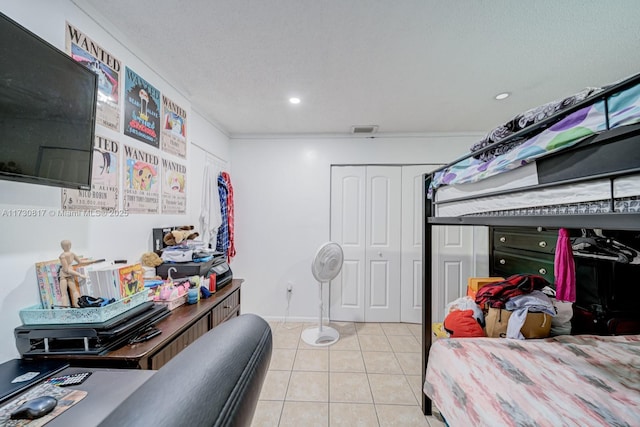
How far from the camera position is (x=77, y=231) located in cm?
122

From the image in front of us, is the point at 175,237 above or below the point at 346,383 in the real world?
above

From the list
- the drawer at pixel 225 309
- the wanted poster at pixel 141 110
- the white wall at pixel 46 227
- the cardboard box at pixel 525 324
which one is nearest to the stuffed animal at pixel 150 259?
the white wall at pixel 46 227

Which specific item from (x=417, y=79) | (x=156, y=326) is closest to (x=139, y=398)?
(x=156, y=326)

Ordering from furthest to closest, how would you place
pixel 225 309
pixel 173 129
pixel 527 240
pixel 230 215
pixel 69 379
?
→ pixel 230 215
pixel 527 240
pixel 173 129
pixel 225 309
pixel 69 379

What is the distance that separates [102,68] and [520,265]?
3.81m

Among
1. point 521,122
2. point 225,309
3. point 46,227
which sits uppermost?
point 521,122

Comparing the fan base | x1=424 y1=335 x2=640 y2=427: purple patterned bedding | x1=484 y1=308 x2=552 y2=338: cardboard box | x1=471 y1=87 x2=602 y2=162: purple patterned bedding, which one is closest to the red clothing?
the fan base

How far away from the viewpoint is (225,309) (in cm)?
176

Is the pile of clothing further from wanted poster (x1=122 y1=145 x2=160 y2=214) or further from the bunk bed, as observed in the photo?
wanted poster (x1=122 y1=145 x2=160 y2=214)

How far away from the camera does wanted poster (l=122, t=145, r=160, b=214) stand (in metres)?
1.51

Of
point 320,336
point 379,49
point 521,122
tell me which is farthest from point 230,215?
point 521,122

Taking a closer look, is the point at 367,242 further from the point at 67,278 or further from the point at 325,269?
the point at 67,278

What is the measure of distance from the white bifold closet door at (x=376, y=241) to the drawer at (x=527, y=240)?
2.91ft

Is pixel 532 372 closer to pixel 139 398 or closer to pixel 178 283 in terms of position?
pixel 139 398
